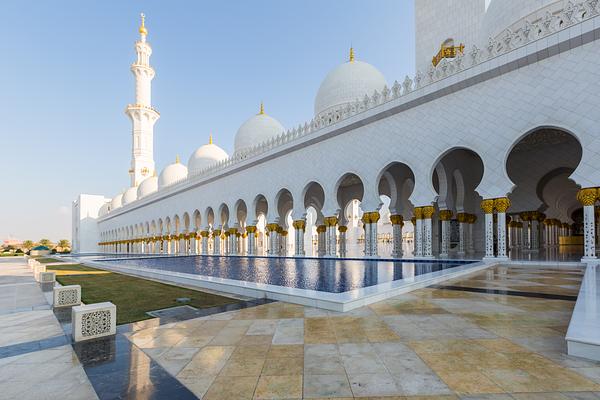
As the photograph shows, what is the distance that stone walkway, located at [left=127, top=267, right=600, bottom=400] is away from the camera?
6.65 feet

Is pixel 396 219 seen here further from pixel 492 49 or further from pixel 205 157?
pixel 205 157

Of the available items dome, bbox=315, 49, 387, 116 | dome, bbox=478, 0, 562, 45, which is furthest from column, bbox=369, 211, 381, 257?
dome, bbox=478, 0, 562, 45

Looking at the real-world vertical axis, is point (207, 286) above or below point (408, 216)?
below

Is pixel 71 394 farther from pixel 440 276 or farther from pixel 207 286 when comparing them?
pixel 440 276

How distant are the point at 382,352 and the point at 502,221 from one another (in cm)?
897

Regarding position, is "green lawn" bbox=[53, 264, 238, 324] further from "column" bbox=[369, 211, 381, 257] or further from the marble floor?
"column" bbox=[369, 211, 381, 257]

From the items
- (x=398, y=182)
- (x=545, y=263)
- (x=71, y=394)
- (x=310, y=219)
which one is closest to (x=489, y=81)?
(x=545, y=263)

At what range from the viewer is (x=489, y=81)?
10.3m

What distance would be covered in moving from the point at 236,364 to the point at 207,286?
13.4 ft

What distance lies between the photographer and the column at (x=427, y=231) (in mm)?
11469

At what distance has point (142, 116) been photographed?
119 feet

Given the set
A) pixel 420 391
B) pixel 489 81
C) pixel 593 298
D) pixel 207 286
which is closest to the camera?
pixel 420 391

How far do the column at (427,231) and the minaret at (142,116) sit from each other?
110ft

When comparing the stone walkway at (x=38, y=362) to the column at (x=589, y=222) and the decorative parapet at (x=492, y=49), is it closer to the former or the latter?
the column at (x=589, y=222)
